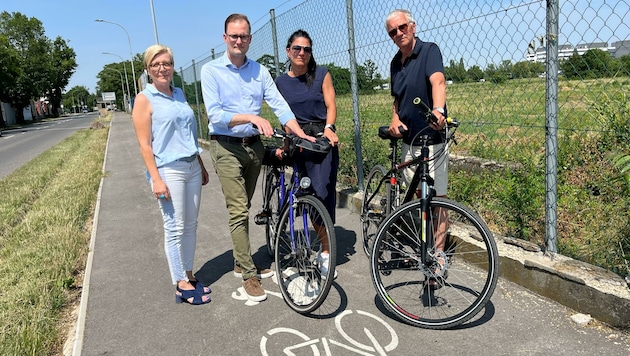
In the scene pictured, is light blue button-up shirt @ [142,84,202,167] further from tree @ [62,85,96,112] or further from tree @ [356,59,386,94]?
tree @ [62,85,96,112]

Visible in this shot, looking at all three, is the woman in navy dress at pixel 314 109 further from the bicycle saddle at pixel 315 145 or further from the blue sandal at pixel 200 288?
the blue sandal at pixel 200 288

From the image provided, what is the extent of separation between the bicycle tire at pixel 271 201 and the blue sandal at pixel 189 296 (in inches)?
30.1

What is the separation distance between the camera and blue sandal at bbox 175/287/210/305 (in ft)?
11.4

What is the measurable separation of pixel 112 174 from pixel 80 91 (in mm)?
A: 168881

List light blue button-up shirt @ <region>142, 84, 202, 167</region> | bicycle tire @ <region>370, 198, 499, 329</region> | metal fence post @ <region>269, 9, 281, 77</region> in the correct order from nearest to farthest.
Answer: bicycle tire @ <region>370, 198, 499, 329</region> → light blue button-up shirt @ <region>142, 84, 202, 167</region> → metal fence post @ <region>269, 9, 281, 77</region>

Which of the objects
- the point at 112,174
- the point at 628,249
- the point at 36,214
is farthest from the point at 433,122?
the point at 112,174

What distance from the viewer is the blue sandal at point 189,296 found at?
11.4 feet

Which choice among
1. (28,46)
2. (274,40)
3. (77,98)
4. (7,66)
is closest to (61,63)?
(28,46)

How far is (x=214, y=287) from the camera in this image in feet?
12.5

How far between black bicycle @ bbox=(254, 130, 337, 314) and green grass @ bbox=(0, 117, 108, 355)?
63.0 inches

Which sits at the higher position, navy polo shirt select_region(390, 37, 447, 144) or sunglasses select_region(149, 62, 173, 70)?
sunglasses select_region(149, 62, 173, 70)

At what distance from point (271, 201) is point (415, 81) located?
64.8 inches

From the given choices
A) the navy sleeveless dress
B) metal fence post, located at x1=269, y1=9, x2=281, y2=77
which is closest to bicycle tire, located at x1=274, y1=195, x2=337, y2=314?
the navy sleeveless dress

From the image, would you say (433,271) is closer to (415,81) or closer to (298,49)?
(415,81)
